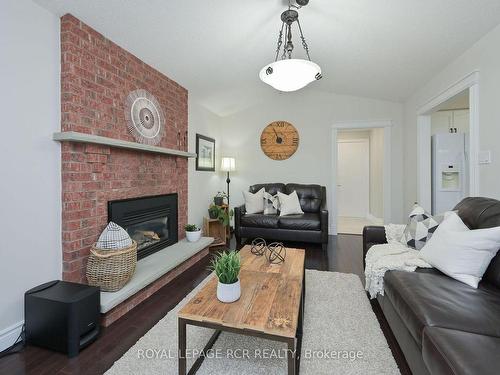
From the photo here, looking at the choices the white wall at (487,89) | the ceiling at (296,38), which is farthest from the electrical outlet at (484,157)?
the ceiling at (296,38)

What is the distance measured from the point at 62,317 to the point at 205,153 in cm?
303

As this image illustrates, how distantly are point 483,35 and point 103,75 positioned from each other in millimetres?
3263

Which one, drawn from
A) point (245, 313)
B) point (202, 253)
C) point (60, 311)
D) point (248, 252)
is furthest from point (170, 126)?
point (245, 313)

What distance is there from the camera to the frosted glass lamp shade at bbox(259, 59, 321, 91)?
5.95 feet

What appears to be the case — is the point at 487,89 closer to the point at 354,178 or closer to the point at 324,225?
the point at 324,225

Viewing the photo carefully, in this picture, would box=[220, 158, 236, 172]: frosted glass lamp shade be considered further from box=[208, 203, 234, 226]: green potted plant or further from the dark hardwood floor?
the dark hardwood floor

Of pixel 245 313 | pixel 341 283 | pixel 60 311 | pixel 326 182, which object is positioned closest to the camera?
pixel 245 313

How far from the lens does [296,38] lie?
8.41 ft

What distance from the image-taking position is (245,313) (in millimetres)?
1207

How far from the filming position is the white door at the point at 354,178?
5980 millimetres

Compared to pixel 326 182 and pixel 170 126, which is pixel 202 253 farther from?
pixel 326 182

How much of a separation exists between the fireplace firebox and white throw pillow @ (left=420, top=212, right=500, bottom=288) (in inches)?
100

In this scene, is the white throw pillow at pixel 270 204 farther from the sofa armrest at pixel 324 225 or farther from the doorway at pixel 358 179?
the doorway at pixel 358 179

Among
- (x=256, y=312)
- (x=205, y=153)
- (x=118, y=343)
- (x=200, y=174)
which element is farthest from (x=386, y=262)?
(x=205, y=153)
